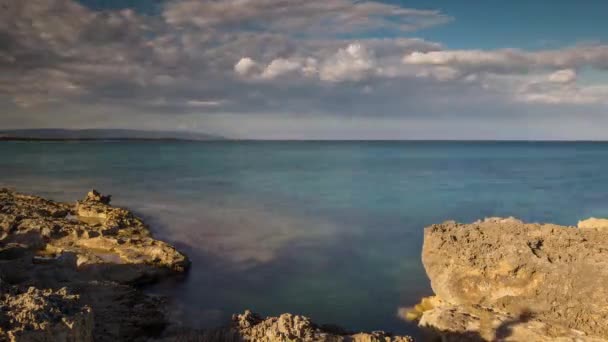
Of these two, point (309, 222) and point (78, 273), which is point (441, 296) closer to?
→ point (78, 273)

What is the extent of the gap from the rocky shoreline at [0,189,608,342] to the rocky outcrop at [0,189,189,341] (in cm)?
3

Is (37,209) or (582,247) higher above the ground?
(582,247)

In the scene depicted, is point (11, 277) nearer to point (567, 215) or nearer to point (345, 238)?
point (345, 238)

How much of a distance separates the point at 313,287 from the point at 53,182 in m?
34.1

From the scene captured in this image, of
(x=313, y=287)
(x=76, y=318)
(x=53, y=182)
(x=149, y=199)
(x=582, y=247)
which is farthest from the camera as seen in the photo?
(x=53, y=182)

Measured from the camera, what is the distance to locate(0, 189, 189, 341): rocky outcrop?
6285mm

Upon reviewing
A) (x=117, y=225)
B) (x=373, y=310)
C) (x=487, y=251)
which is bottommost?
(x=373, y=310)

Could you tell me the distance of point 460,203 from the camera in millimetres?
33125

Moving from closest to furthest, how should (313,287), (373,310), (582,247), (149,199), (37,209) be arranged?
(582,247), (373,310), (313,287), (37,209), (149,199)

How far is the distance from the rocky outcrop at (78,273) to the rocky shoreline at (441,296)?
3cm

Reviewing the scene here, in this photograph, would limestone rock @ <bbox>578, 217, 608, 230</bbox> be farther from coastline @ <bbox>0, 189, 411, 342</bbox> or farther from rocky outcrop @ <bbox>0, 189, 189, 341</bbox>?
rocky outcrop @ <bbox>0, 189, 189, 341</bbox>

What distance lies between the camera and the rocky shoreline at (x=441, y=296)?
6.77 metres

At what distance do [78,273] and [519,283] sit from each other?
39.6 ft

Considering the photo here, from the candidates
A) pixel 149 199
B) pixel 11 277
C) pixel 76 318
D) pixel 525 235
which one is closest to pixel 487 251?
pixel 525 235
